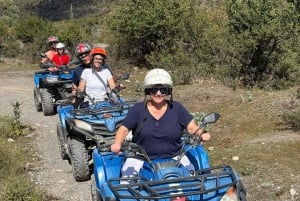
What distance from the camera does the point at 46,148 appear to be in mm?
9156

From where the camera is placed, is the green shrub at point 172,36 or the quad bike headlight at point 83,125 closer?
the quad bike headlight at point 83,125

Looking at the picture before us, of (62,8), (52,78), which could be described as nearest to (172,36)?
(52,78)

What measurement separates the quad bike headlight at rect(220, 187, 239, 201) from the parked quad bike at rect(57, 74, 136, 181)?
8.35 ft

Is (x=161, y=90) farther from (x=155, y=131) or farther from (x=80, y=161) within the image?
(x=80, y=161)

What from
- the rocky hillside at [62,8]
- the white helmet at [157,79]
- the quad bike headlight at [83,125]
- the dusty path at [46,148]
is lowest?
the dusty path at [46,148]

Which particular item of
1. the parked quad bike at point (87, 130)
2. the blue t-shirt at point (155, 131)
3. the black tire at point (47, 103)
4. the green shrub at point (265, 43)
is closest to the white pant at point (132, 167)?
the blue t-shirt at point (155, 131)

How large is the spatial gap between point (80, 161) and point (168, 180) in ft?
9.12

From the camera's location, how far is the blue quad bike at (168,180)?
4320mm

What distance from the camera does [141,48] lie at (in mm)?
18469

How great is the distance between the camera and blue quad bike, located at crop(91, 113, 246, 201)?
4320 mm

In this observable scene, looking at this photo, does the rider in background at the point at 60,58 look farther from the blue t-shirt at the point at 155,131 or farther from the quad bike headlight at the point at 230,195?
the quad bike headlight at the point at 230,195

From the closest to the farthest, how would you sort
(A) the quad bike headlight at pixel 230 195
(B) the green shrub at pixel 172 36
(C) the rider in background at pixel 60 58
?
(A) the quad bike headlight at pixel 230 195 → (C) the rider in background at pixel 60 58 → (B) the green shrub at pixel 172 36

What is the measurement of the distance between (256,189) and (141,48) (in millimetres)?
12523

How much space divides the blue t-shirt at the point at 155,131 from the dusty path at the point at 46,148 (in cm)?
197
